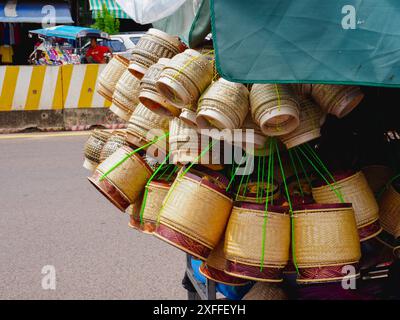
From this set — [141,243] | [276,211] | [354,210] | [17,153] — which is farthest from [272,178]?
[17,153]

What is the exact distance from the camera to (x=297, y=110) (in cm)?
186

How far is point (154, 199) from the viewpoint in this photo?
2.26m

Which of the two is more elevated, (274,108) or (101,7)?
(274,108)

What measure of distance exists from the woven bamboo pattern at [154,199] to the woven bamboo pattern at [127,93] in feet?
1.39

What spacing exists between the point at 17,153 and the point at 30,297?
179 inches

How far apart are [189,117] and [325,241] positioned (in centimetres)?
61

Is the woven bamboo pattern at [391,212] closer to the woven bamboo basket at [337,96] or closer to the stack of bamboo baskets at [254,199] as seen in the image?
the stack of bamboo baskets at [254,199]

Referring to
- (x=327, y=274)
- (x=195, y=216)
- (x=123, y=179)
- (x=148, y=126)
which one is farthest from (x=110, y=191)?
(x=327, y=274)

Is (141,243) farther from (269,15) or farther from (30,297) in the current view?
(269,15)

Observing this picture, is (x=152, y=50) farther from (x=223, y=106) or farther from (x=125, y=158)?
(x=223, y=106)

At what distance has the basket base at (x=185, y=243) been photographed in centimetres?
190

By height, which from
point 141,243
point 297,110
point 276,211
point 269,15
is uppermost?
point 269,15

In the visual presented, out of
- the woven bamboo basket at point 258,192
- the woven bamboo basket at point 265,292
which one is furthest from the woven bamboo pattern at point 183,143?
the woven bamboo basket at point 265,292

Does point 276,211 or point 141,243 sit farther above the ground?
point 276,211
